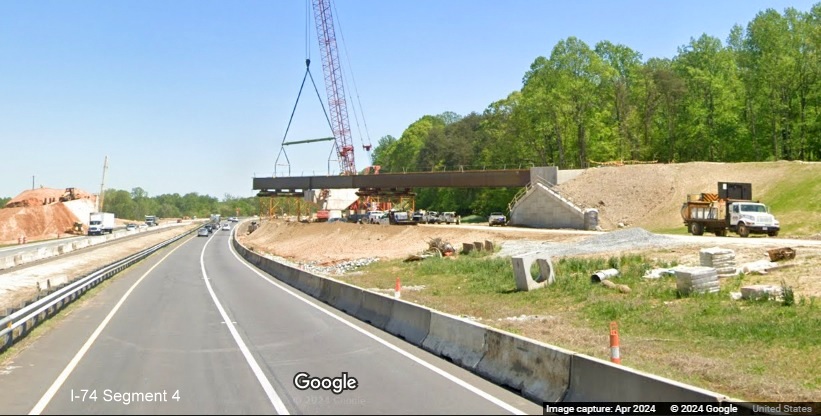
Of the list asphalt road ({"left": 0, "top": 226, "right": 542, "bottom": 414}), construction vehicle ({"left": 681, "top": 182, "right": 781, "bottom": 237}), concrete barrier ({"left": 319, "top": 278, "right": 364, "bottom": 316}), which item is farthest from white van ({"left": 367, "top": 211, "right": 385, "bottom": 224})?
asphalt road ({"left": 0, "top": 226, "right": 542, "bottom": 414})

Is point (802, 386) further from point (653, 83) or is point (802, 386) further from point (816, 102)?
point (653, 83)

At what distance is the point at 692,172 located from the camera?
2559 inches

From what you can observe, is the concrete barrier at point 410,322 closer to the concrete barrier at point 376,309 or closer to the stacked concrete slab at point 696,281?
the concrete barrier at point 376,309

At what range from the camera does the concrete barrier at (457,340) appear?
43.4 feet

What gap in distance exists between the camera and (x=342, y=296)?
24.4 m

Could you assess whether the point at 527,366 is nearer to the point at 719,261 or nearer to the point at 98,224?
the point at 719,261

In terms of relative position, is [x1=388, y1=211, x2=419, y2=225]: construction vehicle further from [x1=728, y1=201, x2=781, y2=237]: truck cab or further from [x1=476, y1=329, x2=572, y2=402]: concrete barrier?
[x1=476, y1=329, x2=572, y2=402]: concrete barrier

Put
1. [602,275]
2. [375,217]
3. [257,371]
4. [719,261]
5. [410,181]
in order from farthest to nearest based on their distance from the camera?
1. [410,181]
2. [375,217]
3. [602,275]
4. [719,261]
5. [257,371]

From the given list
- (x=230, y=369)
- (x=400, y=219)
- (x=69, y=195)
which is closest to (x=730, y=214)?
(x=230, y=369)

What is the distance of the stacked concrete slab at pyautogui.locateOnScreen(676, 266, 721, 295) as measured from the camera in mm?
19578

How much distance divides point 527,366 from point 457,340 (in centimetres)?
303

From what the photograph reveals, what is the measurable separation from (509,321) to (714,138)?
6841 cm

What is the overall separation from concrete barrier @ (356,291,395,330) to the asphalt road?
0.52 meters

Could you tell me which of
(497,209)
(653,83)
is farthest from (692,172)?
(497,209)
